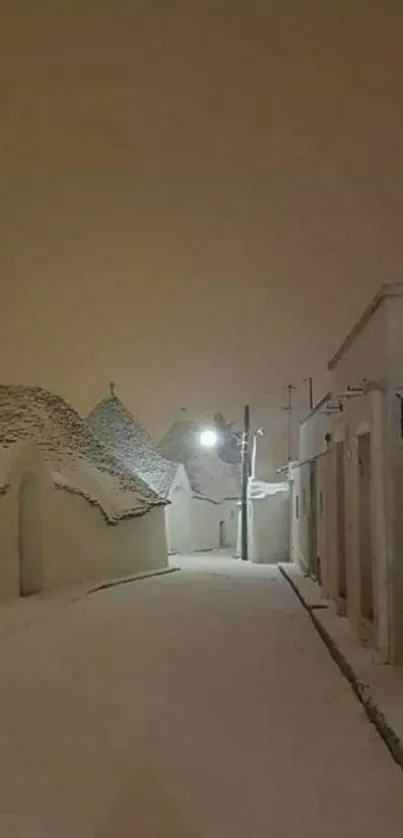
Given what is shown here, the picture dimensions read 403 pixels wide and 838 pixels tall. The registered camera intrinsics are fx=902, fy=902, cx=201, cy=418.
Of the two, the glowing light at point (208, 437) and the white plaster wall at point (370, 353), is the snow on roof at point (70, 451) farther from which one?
the glowing light at point (208, 437)

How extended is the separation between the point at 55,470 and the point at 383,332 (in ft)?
42.8

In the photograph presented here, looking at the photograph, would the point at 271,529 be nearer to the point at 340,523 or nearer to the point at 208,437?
the point at 208,437

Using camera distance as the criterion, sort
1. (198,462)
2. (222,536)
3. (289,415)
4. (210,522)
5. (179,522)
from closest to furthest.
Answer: (179,522)
(289,415)
(210,522)
(222,536)
(198,462)

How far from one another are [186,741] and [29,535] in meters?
12.5

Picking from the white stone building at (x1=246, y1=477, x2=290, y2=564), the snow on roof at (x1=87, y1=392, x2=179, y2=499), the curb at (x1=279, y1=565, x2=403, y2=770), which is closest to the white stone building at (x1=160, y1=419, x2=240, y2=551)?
the snow on roof at (x1=87, y1=392, x2=179, y2=499)

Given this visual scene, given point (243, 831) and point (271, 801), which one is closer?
point (243, 831)

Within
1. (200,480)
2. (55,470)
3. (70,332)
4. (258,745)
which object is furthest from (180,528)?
(258,745)

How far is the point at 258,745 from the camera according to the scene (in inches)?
228

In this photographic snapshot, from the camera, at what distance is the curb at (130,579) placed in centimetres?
1767

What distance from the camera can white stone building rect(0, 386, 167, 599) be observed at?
17000 millimetres

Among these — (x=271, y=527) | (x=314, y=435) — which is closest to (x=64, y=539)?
(x=314, y=435)

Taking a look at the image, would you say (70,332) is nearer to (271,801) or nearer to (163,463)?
(163,463)

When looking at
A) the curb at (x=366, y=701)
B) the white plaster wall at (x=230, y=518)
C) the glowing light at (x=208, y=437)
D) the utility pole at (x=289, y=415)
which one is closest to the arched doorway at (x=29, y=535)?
Answer: the curb at (x=366, y=701)

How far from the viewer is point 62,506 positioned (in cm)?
1859
